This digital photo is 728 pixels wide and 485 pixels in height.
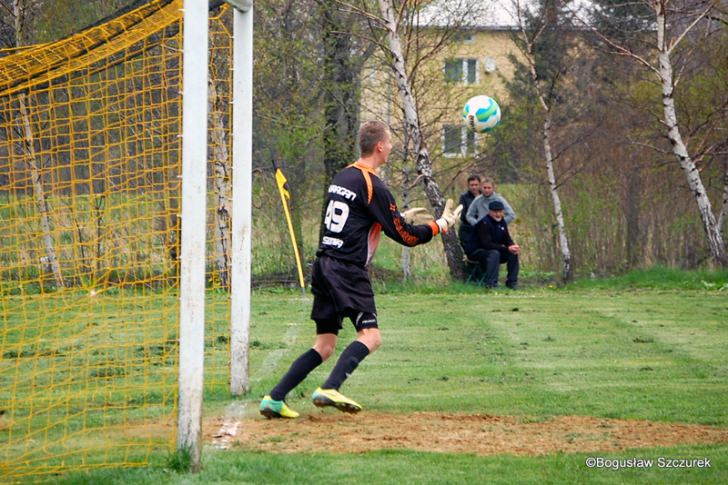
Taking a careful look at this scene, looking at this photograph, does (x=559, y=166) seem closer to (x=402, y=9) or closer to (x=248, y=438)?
(x=402, y=9)

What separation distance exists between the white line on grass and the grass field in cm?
4

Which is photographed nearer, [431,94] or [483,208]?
[483,208]

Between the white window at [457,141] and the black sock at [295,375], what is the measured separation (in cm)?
1467

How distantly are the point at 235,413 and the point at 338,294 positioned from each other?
3.83ft

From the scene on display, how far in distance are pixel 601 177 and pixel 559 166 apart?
1.94m

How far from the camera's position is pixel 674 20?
2266 centimetres

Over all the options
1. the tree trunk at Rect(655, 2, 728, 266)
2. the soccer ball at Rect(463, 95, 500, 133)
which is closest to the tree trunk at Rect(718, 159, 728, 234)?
the tree trunk at Rect(655, 2, 728, 266)

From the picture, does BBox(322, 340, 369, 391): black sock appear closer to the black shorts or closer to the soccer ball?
the black shorts

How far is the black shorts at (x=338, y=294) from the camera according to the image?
733cm

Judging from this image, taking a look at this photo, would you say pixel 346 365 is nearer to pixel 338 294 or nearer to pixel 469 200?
Answer: pixel 338 294

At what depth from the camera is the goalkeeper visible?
732 cm

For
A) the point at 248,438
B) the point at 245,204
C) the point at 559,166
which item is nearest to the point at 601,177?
the point at 559,166

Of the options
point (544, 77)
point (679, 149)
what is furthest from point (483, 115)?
point (544, 77)

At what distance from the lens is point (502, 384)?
891 cm
